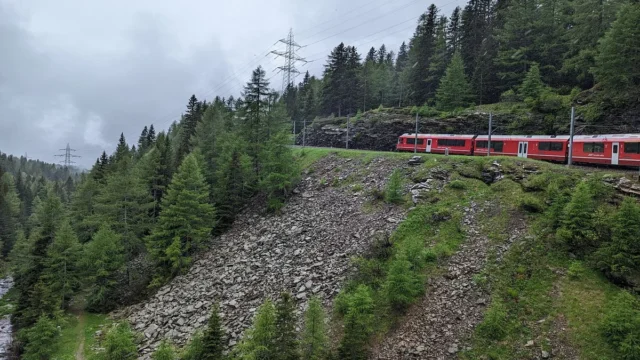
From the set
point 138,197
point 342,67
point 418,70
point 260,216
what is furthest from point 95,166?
point 418,70

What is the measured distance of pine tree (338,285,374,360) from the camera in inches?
604

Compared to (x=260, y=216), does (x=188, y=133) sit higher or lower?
higher

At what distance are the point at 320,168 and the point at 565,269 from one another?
84.9 ft

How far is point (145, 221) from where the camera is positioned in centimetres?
3862

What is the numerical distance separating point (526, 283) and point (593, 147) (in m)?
17.8

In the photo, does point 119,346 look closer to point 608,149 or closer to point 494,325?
point 494,325

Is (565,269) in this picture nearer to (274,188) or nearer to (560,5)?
(274,188)

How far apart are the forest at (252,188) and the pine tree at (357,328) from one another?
2.6 inches

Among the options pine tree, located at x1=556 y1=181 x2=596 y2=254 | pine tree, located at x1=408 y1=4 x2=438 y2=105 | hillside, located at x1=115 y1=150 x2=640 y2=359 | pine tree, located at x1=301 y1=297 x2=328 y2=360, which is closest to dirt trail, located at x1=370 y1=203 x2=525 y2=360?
hillside, located at x1=115 y1=150 x2=640 y2=359

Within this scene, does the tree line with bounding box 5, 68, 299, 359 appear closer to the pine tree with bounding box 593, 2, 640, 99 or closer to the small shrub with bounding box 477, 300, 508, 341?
the small shrub with bounding box 477, 300, 508, 341

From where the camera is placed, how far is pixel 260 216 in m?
34.9

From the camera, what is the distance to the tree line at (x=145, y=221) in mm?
29906

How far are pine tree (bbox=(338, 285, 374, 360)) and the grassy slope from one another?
1.83 meters

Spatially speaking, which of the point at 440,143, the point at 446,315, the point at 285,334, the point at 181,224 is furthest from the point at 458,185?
the point at 181,224
